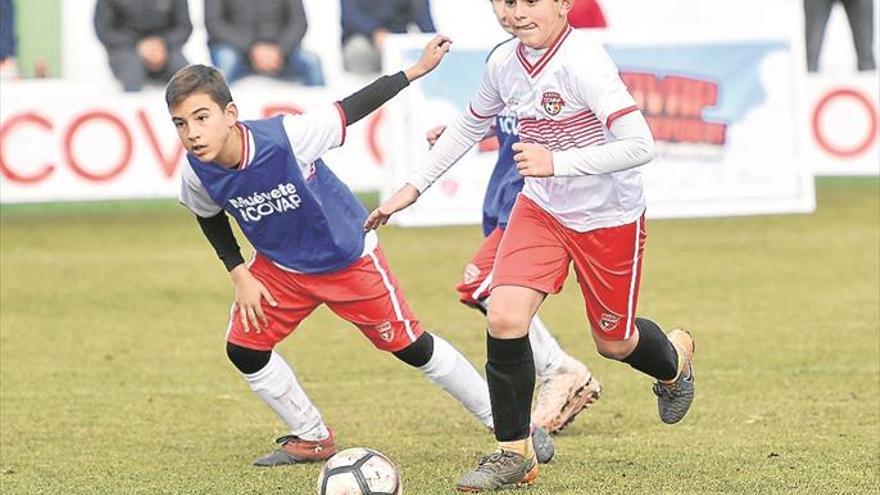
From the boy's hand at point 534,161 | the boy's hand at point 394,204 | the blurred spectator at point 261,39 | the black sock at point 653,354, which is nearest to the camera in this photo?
the boy's hand at point 534,161

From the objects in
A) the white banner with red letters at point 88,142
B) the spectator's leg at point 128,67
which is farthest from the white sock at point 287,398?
the spectator's leg at point 128,67

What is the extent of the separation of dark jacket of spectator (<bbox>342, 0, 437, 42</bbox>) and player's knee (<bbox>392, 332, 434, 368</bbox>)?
1085 cm

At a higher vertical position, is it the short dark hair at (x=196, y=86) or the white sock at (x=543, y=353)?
the short dark hair at (x=196, y=86)

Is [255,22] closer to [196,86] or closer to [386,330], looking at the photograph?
[386,330]

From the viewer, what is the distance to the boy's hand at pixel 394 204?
22.7ft

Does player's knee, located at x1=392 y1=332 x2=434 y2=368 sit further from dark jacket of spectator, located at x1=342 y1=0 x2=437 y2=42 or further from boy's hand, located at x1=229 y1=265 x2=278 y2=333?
dark jacket of spectator, located at x1=342 y1=0 x2=437 y2=42

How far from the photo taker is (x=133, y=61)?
17.5m

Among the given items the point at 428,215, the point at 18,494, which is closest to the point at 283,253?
the point at 18,494

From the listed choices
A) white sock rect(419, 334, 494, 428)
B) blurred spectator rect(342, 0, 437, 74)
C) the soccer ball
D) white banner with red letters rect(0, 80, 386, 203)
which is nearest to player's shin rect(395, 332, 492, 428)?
white sock rect(419, 334, 494, 428)

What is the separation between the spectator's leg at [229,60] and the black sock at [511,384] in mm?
11110

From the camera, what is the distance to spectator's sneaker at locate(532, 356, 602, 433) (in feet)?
26.6

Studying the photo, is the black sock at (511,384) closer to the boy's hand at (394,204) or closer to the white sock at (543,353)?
the boy's hand at (394,204)

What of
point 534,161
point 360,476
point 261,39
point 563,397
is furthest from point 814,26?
point 360,476

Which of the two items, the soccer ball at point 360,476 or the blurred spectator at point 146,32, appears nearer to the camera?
the soccer ball at point 360,476
